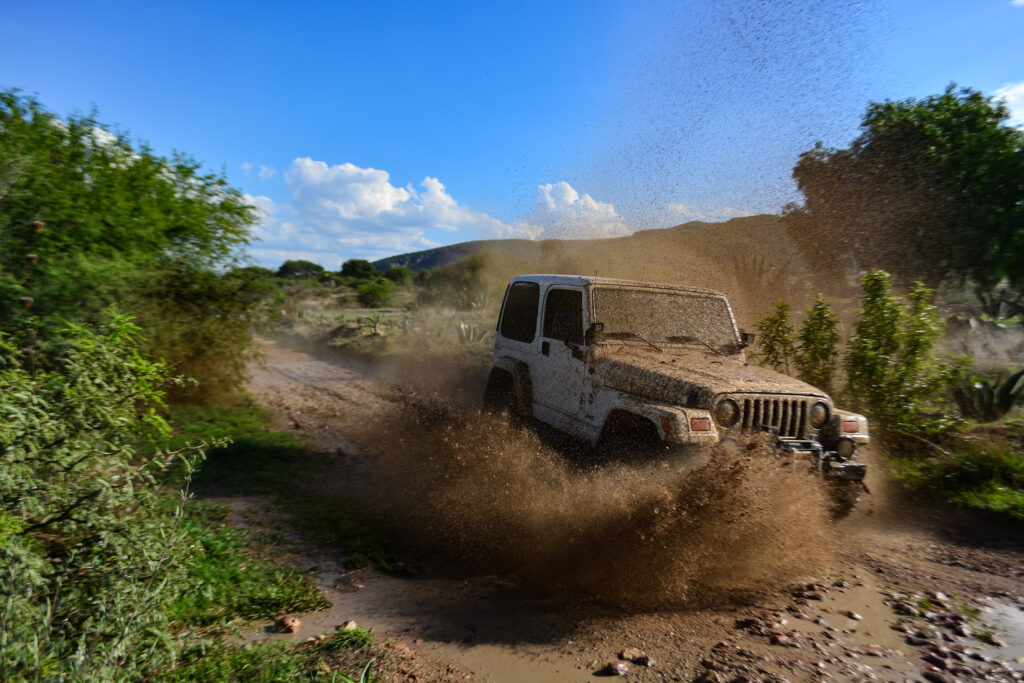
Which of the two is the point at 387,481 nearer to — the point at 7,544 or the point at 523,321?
the point at 523,321

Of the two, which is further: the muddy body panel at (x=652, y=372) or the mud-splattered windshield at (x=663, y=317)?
the mud-splattered windshield at (x=663, y=317)

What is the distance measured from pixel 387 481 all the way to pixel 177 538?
137 inches

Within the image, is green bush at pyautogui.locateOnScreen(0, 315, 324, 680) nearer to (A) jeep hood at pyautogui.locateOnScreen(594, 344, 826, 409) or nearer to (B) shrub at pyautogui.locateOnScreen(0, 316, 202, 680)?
(B) shrub at pyautogui.locateOnScreen(0, 316, 202, 680)

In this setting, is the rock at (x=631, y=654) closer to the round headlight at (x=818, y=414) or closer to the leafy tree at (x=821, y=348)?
the round headlight at (x=818, y=414)

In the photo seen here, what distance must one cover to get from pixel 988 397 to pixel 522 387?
6941mm

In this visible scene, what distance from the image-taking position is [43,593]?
101 inches

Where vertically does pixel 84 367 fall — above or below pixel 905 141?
below

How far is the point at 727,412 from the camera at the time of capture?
4.22 meters

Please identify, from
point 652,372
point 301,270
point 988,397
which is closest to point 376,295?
point 301,270

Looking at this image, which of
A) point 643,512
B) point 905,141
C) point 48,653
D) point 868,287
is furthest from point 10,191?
point 905,141

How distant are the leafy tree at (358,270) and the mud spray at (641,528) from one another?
46565 millimetres

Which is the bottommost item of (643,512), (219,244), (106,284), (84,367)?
(643,512)

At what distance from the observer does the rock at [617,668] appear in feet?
10.3

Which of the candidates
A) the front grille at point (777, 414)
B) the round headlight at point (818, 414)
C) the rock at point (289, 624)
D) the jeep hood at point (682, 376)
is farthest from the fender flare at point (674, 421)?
the rock at point (289, 624)
